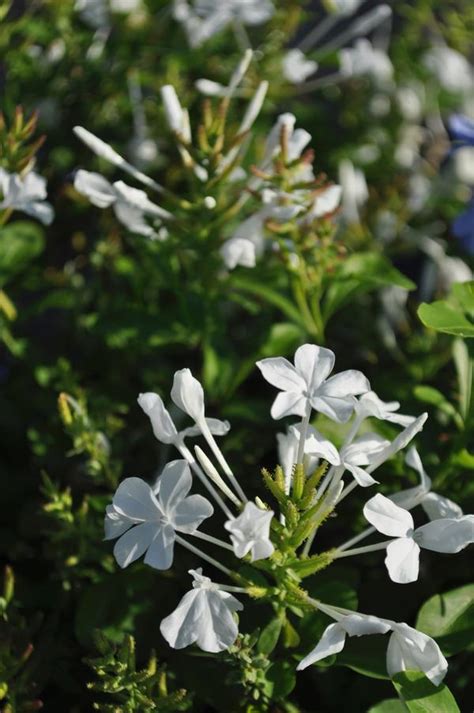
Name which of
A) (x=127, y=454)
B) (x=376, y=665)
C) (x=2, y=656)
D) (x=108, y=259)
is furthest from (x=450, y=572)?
(x=108, y=259)

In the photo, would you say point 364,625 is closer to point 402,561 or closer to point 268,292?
point 402,561

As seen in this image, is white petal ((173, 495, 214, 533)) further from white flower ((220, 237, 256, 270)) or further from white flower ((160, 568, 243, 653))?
white flower ((220, 237, 256, 270))

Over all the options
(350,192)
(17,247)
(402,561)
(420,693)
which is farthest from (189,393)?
(350,192)

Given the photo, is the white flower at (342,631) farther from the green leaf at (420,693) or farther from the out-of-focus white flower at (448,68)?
the out-of-focus white flower at (448,68)

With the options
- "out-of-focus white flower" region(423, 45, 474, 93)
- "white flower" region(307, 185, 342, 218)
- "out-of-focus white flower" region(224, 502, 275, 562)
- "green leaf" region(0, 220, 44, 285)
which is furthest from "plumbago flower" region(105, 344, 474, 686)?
"out-of-focus white flower" region(423, 45, 474, 93)

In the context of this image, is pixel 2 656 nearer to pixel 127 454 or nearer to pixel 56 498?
pixel 56 498

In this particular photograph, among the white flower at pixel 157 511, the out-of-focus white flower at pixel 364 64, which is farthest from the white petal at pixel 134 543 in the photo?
the out-of-focus white flower at pixel 364 64
